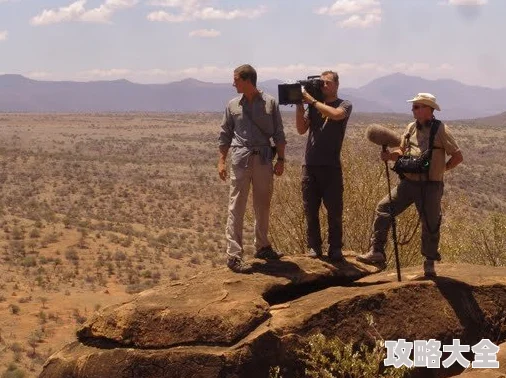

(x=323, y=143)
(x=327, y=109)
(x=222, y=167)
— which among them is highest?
(x=327, y=109)

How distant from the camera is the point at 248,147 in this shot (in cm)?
695

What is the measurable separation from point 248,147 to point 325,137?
77 cm

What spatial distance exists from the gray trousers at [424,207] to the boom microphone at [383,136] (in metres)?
0.40

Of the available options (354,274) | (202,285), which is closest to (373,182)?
(354,274)

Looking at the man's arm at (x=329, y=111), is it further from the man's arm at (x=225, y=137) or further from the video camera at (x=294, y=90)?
the man's arm at (x=225, y=137)

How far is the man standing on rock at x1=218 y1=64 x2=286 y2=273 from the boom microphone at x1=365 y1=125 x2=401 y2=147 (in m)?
0.87

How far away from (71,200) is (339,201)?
3162 cm

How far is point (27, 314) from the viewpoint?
16.6 metres

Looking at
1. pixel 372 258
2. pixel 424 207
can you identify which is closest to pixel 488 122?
pixel 372 258

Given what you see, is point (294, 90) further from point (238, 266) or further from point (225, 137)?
point (238, 266)

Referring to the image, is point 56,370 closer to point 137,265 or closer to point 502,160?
point 137,265

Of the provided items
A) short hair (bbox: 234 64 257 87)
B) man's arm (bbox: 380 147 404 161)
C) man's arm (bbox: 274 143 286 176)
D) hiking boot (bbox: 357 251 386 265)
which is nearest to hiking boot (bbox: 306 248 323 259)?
hiking boot (bbox: 357 251 386 265)

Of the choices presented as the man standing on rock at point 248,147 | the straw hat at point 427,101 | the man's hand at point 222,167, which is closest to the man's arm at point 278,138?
the man standing on rock at point 248,147

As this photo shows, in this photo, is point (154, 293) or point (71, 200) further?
point (71, 200)
